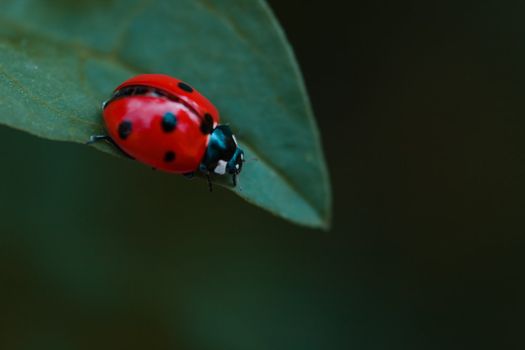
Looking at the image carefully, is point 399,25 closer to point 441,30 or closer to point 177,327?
point 441,30

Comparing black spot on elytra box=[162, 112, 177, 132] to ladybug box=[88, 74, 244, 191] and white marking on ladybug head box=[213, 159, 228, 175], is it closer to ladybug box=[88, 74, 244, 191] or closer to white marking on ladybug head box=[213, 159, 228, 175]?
ladybug box=[88, 74, 244, 191]

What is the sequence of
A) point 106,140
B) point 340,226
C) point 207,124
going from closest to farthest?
point 106,140 → point 207,124 → point 340,226

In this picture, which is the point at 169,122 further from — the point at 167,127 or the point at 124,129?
the point at 124,129

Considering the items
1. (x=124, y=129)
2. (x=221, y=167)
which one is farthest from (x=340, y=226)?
(x=124, y=129)

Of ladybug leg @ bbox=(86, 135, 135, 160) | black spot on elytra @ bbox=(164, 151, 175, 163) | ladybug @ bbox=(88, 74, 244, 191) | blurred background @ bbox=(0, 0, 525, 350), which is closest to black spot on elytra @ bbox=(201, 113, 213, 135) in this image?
ladybug @ bbox=(88, 74, 244, 191)

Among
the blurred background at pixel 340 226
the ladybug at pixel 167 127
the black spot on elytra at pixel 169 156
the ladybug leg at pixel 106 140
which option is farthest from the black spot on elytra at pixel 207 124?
the blurred background at pixel 340 226

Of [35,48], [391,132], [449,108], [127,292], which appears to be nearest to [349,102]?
[391,132]

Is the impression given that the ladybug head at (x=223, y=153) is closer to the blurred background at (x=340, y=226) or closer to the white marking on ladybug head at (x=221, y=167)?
the white marking on ladybug head at (x=221, y=167)
